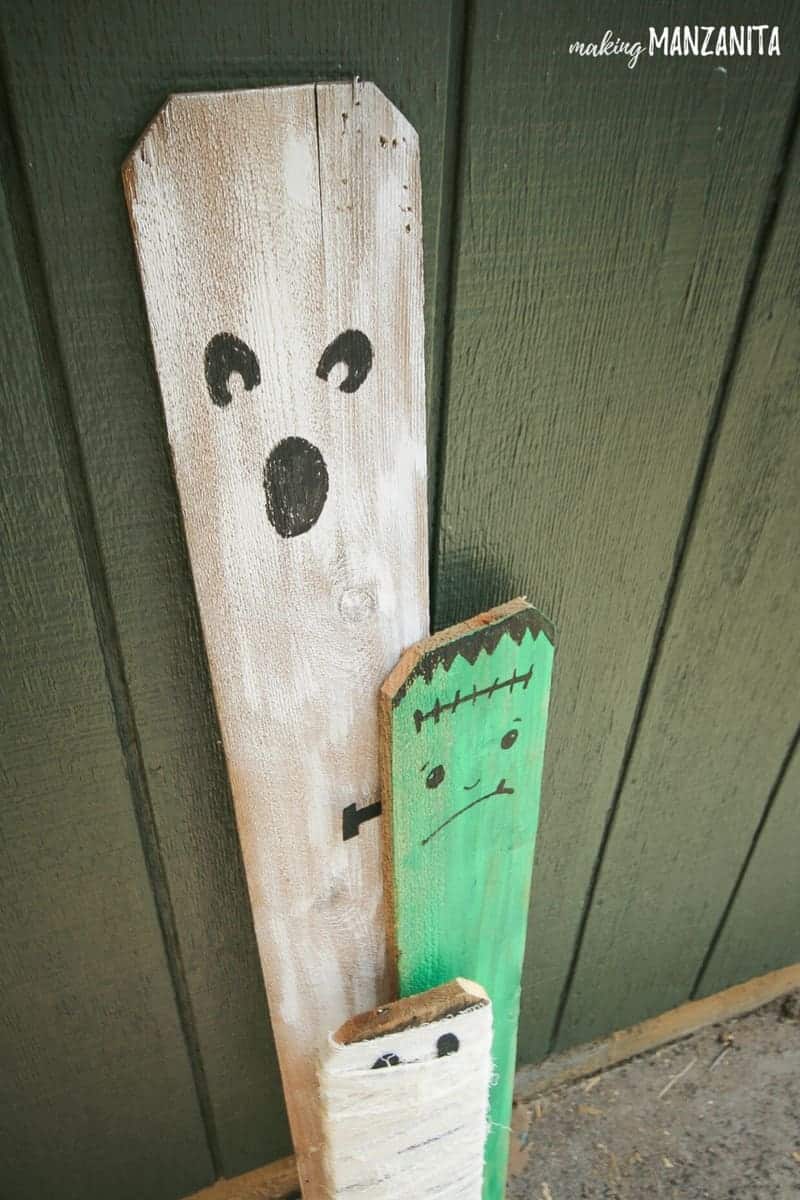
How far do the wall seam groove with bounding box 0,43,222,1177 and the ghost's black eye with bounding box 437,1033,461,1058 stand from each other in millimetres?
300

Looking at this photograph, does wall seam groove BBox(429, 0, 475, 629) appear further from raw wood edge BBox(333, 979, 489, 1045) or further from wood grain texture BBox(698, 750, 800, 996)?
wood grain texture BBox(698, 750, 800, 996)

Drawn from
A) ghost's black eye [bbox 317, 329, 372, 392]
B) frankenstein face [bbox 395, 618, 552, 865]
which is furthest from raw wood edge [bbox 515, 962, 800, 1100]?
ghost's black eye [bbox 317, 329, 372, 392]

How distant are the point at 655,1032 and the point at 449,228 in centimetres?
138

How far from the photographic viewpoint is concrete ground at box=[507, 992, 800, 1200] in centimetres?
130

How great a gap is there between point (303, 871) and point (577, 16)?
68cm

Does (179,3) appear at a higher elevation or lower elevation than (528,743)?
higher

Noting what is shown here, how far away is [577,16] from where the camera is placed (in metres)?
0.56

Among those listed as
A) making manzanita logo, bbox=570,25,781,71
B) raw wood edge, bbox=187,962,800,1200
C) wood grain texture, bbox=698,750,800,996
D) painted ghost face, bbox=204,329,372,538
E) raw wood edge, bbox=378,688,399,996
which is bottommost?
raw wood edge, bbox=187,962,800,1200

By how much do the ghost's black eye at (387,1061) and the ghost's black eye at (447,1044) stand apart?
4 centimetres

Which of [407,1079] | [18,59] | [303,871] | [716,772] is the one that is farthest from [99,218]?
[716,772]

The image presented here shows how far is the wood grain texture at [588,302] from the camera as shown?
0.59 m

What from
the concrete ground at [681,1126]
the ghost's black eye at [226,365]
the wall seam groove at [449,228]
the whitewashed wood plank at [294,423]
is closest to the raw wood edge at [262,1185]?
the concrete ground at [681,1126]

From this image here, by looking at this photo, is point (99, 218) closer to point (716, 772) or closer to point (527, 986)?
point (716, 772)

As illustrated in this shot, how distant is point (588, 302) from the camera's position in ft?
2.21
